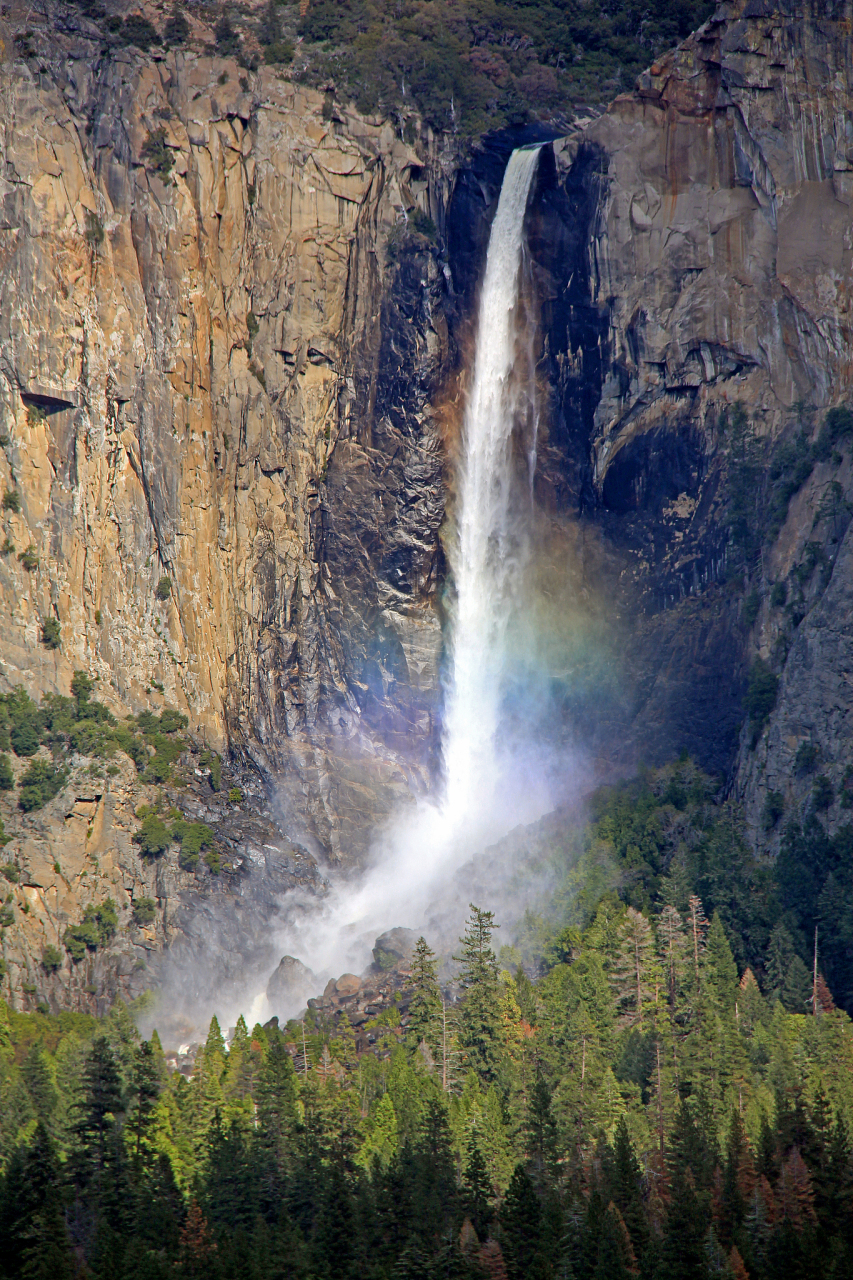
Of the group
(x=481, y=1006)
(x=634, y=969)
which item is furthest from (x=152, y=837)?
(x=634, y=969)

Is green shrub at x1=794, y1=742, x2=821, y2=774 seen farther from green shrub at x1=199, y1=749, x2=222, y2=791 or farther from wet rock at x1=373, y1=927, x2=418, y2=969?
green shrub at x1=199, y1=749, x2=222, y2=791

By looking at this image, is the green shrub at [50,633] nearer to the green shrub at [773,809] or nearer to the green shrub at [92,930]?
the green shrub at [92,930]

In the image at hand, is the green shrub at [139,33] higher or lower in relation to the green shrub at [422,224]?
higher

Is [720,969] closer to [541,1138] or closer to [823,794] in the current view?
[823,794]

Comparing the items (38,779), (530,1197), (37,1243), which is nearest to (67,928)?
(38,779)

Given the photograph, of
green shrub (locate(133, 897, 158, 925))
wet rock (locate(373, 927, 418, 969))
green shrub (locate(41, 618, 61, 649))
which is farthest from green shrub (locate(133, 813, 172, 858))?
wet rock (locate(373, 927, 418, 969))

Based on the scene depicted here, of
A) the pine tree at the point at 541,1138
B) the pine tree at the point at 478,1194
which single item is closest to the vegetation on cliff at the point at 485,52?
the pine tree at the point at 541,1138
